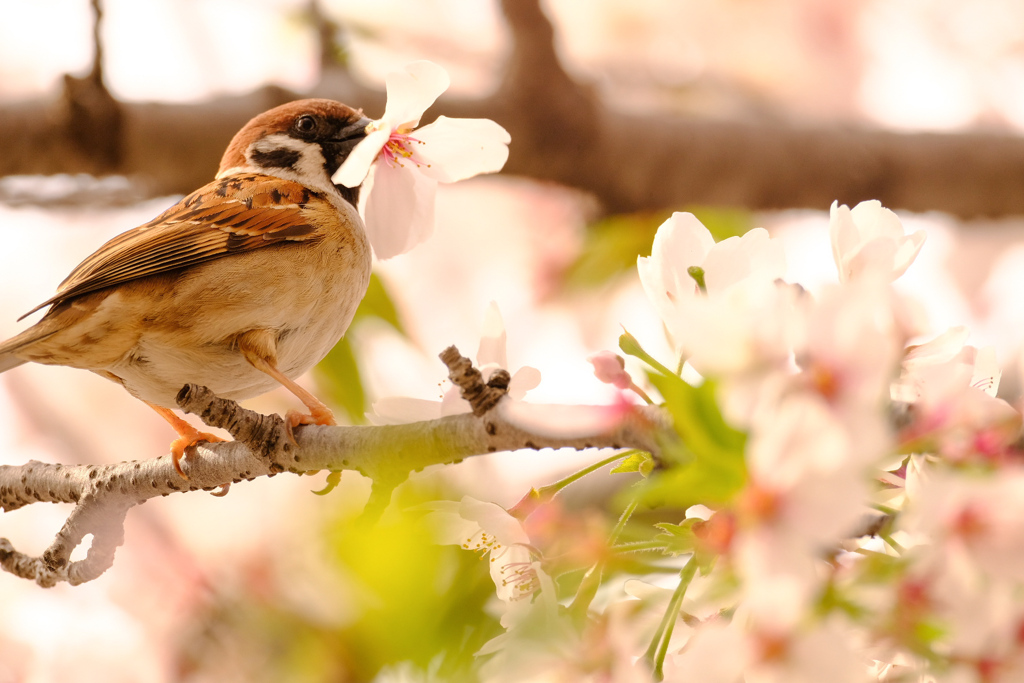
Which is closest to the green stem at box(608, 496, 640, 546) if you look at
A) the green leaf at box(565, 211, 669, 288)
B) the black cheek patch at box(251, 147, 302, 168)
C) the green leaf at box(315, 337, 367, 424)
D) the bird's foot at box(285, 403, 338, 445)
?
the bird's foot at box(285, 403, 338, 445)

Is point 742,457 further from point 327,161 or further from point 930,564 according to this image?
point 327,161

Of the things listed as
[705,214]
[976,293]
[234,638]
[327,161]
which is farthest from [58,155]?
[976,293]

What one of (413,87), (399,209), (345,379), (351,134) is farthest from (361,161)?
(345,379)

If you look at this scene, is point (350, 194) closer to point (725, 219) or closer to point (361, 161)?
point (361, 161)

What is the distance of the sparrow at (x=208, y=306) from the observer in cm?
173

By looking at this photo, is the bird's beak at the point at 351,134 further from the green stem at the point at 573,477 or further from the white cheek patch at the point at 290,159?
the green stem at the point at 573,477

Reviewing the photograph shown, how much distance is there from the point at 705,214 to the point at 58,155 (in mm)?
2127

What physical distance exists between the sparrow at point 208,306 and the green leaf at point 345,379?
17.3 inches

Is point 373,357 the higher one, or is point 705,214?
point 705,214

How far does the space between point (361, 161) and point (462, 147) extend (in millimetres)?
179

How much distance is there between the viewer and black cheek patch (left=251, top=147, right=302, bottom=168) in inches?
91.0

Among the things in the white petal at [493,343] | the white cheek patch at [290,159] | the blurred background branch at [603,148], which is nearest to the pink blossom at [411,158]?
the white petal at [493,343]

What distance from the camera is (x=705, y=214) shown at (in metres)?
3.34

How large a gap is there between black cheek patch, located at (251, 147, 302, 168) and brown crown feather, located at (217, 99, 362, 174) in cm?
4
